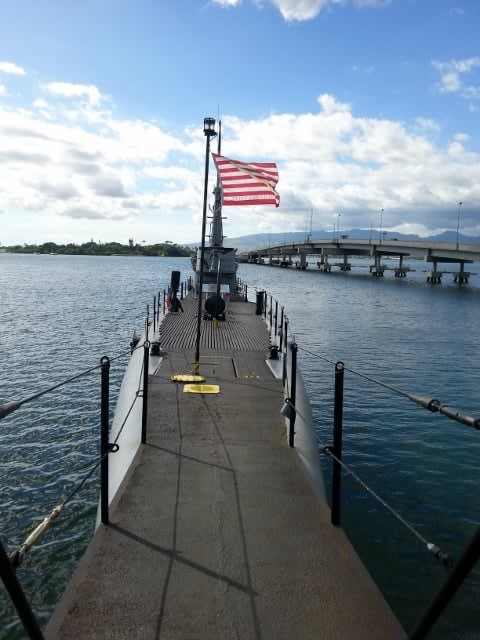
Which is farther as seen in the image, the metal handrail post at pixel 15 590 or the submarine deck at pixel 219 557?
the submarine deck at pixel 219 557

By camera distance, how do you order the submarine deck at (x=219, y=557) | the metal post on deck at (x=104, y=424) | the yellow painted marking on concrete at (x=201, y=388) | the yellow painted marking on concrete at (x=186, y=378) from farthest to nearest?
the yellow painted marking on concrete at (x=186, y=378)
the yellow painted marking on concrete at (x=201, y=388)
the metal post on deck at (x=104, y=424)
the submarine deck at (x=219, y=557)

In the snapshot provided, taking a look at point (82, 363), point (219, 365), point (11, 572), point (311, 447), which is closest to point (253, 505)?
point (311, 447)

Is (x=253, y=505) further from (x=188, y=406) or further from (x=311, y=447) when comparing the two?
(x=188, y=406)

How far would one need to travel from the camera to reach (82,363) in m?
24.6

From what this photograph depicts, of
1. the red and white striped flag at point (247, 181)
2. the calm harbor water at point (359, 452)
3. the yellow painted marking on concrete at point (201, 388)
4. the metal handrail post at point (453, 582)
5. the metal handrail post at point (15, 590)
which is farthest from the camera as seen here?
the red and white striped flag at point (247, 181)

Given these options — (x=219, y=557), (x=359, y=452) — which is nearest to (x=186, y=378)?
(x=359, y=452)

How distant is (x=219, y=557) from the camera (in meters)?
5.41

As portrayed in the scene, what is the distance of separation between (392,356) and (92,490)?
72.2 feet

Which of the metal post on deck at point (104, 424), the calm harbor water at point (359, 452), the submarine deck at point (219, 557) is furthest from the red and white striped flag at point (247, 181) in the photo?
the metal post on deck at point (104, 424)

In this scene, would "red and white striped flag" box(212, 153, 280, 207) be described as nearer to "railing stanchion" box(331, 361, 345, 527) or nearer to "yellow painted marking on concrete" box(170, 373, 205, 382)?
"yellow painted marking on concrete" box(170, 373, 205, 382)

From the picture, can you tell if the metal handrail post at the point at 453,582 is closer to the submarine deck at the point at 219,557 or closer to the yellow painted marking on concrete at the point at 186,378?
the submarine deck at the point at 219,557

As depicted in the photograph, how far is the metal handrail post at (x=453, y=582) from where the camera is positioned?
249 centimetres

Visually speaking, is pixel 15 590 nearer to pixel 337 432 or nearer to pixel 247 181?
pixel 337 432

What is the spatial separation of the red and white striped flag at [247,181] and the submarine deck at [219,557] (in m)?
8.36
